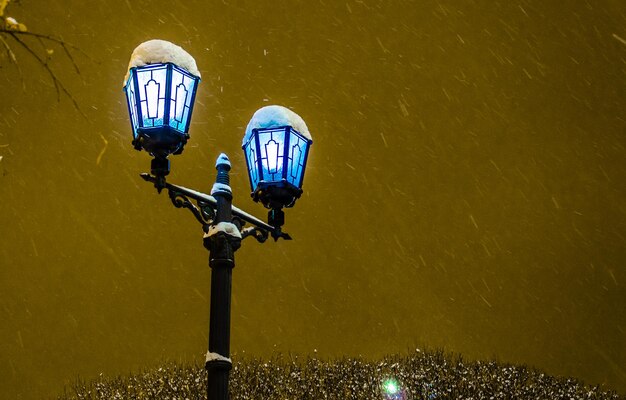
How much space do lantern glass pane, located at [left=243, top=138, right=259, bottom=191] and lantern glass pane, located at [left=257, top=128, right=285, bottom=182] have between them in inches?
2.8

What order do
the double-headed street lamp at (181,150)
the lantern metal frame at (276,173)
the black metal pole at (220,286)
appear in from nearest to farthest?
1. the black metal pole at (220,286)
2. the double-headed street lamp at (181,150)
3. the lantern metal frame at (276,173)

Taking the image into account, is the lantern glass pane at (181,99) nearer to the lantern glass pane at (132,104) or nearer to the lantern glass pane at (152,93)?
the lantern glass pane at (152,93)

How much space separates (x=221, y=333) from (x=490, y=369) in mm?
36065

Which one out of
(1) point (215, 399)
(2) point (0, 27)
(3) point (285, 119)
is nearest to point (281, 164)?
(3) point (285, 119)

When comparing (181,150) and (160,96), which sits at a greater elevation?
(160,96)

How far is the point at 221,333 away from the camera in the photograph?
565 cm

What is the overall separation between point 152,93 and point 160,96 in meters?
0.06

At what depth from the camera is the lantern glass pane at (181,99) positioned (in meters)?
5.89

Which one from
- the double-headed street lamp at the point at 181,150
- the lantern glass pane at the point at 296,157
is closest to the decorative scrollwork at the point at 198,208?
the double-headed street lamp at the point at 181,150

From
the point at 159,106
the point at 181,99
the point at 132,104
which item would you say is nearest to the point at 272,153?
the point at 181,99

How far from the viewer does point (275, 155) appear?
6609 mm

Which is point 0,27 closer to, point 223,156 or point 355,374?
point 223,156

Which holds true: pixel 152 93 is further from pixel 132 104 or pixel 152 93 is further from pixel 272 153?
pixel 272 153

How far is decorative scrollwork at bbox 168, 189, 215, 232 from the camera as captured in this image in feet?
20.0
